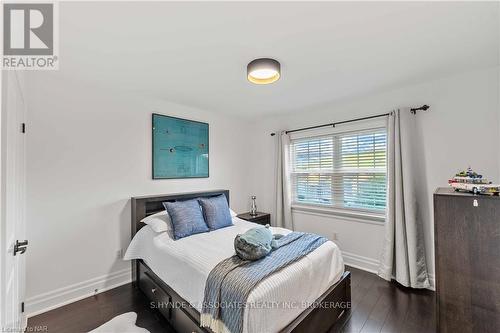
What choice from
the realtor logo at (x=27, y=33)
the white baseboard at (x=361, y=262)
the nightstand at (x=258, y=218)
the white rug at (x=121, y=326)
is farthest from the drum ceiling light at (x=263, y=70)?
the white baseboard at (x=361, y=262)

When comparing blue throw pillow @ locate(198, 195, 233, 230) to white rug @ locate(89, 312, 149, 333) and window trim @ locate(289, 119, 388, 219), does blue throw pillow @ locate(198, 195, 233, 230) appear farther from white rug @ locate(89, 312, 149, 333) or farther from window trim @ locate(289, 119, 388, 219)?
window trim @ locate(289, 119, 388, 219)

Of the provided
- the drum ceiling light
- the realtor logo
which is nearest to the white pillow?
the realtor logo

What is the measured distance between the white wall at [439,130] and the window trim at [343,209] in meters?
0.09

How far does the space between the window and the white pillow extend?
2.23 meters

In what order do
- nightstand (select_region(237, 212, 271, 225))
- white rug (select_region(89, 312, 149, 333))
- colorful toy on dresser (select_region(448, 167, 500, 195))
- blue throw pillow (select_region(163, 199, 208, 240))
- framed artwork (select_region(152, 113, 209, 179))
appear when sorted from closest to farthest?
1. colorful toy on dresser (select_region(448, 167, 500, 195))
2. white rug (select_region(89, 312, 149, 333))
3. blue throw pillow (select_region(163, 199, 208, 240))
4. framed artwork (select_region(152, 113, 209, 179))
5. nightstand (select_region(237, 212, 271, 225))

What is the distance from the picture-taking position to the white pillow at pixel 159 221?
2.49 metres

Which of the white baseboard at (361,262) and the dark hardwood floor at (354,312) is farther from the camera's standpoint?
the white baseboard at (361,262)

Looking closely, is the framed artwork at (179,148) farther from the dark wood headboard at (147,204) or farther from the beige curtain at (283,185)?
the beige curtain at (283,185)

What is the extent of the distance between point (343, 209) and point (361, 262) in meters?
0.76

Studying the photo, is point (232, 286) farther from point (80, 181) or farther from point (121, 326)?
point (80, 181)

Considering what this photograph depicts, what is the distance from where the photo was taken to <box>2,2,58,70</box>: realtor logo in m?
1.33

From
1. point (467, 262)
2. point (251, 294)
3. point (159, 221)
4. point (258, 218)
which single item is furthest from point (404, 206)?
point (159, 221)

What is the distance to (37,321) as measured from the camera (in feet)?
6.78

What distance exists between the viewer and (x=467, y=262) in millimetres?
1602
